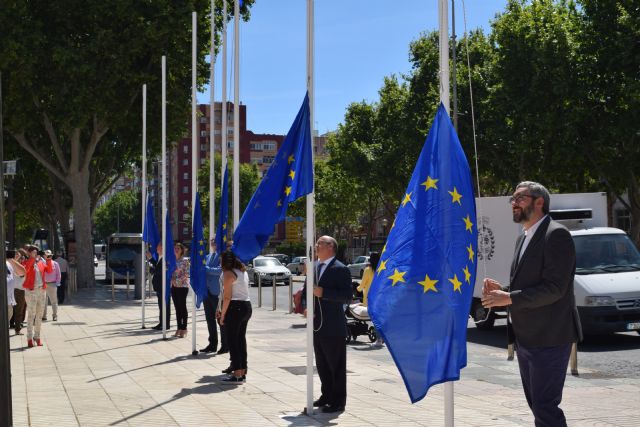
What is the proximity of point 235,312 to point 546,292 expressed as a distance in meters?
6.66

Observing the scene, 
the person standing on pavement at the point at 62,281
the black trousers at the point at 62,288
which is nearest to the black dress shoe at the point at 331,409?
the person standing on pavement at the point at 62,281

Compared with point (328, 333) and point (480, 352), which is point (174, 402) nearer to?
point (328, 333)

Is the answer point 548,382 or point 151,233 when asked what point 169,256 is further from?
point 548,382

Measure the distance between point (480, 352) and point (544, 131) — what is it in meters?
22.2

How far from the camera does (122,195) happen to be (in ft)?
449

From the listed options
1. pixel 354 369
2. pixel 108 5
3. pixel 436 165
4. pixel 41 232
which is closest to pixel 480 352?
pixel 354 369

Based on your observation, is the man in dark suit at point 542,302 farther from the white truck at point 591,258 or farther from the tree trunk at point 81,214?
the tree trunk at point 81,214

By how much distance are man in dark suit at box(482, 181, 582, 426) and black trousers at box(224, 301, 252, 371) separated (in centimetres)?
629

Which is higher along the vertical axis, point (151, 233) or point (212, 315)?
point (151, 233)

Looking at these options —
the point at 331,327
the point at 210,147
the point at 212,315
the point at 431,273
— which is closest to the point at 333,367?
the point at 331,327

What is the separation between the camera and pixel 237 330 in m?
11.9

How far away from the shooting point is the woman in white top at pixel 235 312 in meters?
11.8

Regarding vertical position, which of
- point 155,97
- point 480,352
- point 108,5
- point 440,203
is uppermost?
point 108,5

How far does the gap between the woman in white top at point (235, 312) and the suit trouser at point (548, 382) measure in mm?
6398
